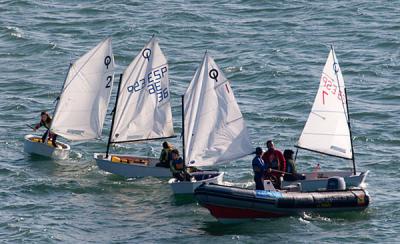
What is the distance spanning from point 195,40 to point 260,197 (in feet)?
120

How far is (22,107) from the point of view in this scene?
2633 inches

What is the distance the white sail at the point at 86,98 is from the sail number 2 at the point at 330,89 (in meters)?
11.3

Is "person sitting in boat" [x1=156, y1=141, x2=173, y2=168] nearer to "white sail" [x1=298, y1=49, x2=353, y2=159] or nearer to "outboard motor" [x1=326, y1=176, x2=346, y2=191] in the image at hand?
"white sail" [x1=298, y1=49, x2=353, y2=159]

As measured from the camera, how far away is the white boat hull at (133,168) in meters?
53.4

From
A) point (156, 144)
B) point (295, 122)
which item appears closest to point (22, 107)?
point (156, 144)

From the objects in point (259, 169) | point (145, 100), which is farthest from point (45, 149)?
point (259, 169)

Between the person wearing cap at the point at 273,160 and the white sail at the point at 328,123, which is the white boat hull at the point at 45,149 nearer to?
the person wearing cap at the point at 273,160

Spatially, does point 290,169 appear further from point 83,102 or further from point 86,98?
point 83,102

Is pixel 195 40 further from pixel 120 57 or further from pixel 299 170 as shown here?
pixel 299 170

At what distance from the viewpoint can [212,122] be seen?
166ft

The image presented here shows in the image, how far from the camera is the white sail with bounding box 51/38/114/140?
57.6 m

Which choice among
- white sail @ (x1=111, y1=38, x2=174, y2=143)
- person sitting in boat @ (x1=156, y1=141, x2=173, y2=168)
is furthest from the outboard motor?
white sail @ (x1=111, y1=38, x2=174, y2=143)

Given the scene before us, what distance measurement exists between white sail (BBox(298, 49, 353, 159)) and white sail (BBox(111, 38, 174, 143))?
7.01 meters

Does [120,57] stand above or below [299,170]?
above
